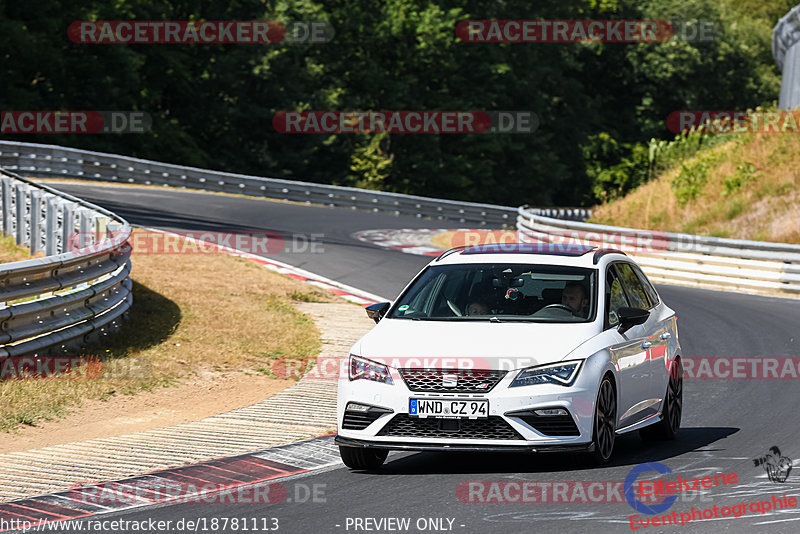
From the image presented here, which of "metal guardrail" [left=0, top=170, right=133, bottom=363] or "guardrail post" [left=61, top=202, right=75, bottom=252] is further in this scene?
"guardrail post" [left=61, top=202, right=75, bottom=252]

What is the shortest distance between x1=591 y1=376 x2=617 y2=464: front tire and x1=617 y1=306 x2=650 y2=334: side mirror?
1.77ft

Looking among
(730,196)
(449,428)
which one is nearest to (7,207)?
(449,428)

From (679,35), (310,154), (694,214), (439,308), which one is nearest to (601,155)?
(679,35)

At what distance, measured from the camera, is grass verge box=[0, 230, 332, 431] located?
1149 cm

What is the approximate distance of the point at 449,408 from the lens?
816cm

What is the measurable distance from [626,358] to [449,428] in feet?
5.58

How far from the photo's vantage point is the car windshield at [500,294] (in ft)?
30.1

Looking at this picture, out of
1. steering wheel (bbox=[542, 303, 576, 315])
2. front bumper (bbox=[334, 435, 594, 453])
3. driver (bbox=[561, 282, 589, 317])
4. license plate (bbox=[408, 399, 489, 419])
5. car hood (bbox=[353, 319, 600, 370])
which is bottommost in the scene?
front bumper (bbox=[334, 435, 594, 453])

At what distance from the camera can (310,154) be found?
6172 centimetres

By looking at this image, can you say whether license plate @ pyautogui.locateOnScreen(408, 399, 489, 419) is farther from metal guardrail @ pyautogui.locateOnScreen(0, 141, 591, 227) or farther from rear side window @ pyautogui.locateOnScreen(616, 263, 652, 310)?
metal guardrail @ pyautogui.locateOnScreen(0, 141, 591, 227)

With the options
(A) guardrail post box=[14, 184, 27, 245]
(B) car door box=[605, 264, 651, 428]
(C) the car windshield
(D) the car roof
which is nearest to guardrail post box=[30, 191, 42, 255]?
(A) guardrail post box=[14, 184, 27, 245]

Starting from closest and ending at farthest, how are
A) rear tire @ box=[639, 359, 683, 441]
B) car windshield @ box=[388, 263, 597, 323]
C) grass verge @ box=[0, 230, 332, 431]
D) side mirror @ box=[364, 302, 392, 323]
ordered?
car windshield @ box=[388, 263, 597, 323] < side mirror @ box=[364, 302, 392, 323] < rear tire @ box=[639, 359, 683, 441] < grass verge @ box=[0, 230, 332, 431]

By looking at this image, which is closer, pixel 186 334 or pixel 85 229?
pixel 186 334

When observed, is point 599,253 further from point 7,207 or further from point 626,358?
point 7,207
